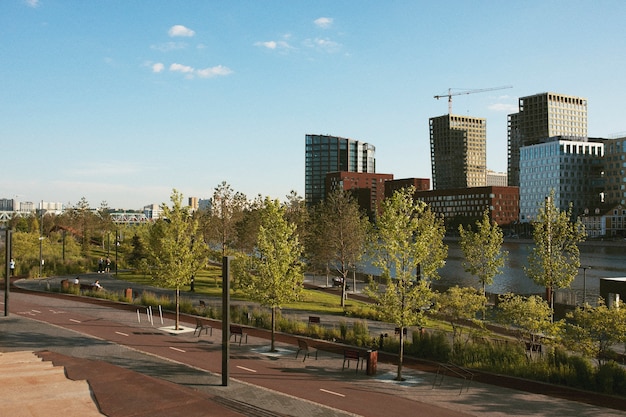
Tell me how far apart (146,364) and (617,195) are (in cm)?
17655

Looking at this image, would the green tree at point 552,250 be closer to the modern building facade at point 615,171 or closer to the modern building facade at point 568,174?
the modern building facade at point 615,171

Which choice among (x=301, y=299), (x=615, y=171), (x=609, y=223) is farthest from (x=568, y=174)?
(x=301, y=299)

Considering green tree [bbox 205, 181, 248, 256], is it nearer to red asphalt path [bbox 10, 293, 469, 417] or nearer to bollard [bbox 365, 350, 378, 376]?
red asphalt path [bbox 10, 293, 469, 417]

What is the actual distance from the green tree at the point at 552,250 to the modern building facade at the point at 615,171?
14282cm

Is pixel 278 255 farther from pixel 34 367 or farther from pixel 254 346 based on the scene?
pixel 34 367

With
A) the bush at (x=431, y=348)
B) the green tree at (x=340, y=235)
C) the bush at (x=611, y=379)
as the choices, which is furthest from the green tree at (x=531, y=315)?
the green tree at (x=340, y=235)

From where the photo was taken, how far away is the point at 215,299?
4131cm

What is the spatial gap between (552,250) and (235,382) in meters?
29.5

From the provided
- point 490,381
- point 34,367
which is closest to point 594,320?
→ point 490,381

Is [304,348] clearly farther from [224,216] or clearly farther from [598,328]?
[224,216]

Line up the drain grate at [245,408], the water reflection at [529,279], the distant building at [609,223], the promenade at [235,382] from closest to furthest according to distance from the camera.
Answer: the drain grate at [245,408] < the promenade at [235,382] < the water reflection at [529,279] < the distant building at [609,223]

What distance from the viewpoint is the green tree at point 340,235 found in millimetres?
49344

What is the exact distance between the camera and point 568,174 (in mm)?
173500

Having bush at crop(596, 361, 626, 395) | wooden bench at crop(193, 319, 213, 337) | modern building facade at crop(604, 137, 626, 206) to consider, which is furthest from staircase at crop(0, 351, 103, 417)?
modern building facade at crop(604, 137, 626, 206)
